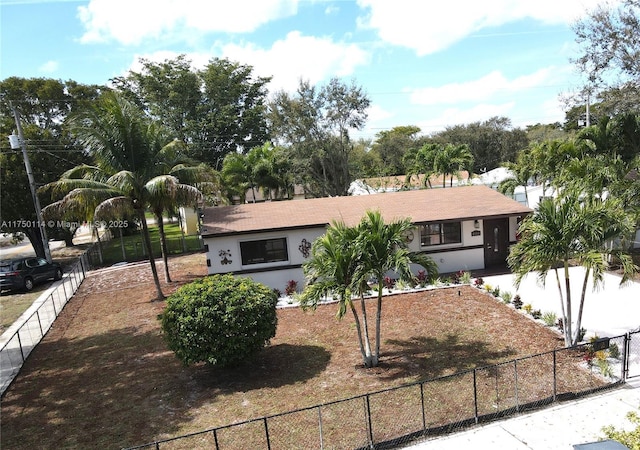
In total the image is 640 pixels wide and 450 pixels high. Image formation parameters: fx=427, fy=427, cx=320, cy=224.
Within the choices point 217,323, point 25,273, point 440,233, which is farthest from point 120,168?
point 440,233

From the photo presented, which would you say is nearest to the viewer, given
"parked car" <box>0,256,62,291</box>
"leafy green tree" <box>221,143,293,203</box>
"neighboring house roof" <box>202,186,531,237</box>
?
"neighboring house roof" <box>202,186,531,237</box>

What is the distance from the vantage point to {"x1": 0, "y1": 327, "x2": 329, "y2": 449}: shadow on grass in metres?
8.21

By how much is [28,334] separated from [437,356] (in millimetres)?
13266

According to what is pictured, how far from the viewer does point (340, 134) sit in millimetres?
35000

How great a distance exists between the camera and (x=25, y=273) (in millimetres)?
21203

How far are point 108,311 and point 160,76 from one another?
3422 cm

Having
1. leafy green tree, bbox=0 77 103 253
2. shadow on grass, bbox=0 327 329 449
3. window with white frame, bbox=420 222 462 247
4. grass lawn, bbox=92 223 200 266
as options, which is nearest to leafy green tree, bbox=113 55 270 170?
leafy green tree, bbox=0 77 103 253

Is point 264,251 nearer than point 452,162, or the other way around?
point 264,251

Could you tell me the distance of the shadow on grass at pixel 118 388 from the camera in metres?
8.21

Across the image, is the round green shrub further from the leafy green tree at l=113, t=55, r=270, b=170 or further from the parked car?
the leafy green tree at l=113, t=55, r=270, b=170

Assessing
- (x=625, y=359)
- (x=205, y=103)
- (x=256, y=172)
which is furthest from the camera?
(x=205, y=103)

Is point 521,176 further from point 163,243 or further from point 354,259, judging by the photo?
point 354,259

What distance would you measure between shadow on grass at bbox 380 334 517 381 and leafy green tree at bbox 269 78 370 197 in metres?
24.7

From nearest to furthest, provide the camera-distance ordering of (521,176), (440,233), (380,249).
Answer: (380,249) → (440,233) → (521,176)
